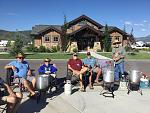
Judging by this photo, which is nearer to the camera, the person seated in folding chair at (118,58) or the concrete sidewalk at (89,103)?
the concrete sidewalk at (89,103)

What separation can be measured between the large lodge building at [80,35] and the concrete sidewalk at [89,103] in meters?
36.2

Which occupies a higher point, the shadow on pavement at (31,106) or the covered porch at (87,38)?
the covered porch at (87,38)

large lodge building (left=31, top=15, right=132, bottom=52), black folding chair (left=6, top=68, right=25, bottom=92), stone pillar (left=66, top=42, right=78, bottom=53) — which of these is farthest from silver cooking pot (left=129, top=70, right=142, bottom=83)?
large lodge building (left=31, top=15, right=132, bottom=52)

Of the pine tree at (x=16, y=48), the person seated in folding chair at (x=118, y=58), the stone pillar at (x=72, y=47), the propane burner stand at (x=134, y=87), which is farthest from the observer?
the stone pillar at (x=72, y=47)

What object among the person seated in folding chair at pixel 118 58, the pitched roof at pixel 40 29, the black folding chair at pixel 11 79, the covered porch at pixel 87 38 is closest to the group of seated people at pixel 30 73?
the black folding chair at pixel 11 79

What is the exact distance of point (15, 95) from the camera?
264 inches

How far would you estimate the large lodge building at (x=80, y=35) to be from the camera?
1882 inches

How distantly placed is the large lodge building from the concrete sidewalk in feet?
119

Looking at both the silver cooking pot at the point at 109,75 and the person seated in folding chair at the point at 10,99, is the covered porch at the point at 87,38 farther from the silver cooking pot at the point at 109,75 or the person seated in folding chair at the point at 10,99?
the person seated in folding chair at the point at 10,99

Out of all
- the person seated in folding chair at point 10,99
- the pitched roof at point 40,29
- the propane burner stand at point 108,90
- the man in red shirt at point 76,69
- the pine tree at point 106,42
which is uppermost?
the pitched roof at point 40,29

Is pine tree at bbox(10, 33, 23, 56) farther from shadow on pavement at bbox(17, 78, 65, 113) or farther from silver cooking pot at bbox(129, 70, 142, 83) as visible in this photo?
silver cooking pot at bbox(129, 70, 142, 83)

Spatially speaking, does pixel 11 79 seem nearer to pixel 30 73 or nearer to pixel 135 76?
pixel 30 73

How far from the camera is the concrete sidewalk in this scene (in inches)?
327

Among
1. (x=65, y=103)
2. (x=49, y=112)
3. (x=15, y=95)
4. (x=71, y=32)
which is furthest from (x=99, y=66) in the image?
(x=71, y=32)
